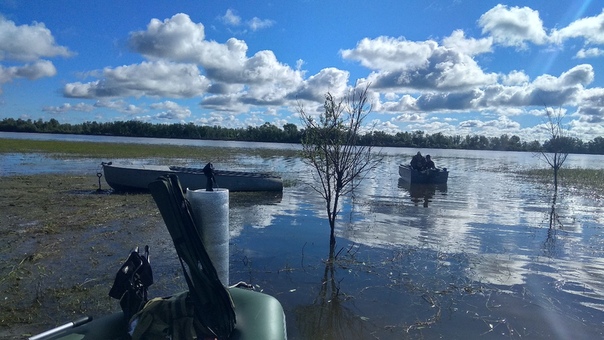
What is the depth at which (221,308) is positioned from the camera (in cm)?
299

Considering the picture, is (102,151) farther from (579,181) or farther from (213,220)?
(213,220)

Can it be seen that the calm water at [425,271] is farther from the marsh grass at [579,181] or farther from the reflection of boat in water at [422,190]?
the marsh grass at [579,181]

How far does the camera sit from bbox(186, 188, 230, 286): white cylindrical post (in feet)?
10.8

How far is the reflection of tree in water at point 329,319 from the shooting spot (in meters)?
4.80

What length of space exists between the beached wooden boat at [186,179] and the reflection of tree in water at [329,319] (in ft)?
32.9

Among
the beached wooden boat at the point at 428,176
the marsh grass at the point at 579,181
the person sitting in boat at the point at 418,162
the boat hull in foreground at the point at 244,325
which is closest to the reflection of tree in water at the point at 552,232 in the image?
the beached wooden boat at the point at 428,176

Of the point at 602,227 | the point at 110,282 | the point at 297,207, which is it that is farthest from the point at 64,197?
the point at 602,227

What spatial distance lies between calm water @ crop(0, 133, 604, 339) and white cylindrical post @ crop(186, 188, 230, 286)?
176 cm

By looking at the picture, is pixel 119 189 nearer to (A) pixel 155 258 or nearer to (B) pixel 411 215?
(A) pixel 155 258

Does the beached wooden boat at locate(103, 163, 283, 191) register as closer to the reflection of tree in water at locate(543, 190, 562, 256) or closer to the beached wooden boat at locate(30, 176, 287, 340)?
the reflection of tree in water at locate(543, 190, 562, 256)

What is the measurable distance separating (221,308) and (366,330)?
8.18 feet

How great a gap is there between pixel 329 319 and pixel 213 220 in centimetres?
257

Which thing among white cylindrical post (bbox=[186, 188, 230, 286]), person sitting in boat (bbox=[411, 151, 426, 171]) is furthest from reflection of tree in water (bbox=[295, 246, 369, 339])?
person sitting in boat (bbox=[411, 151, 426, 171])

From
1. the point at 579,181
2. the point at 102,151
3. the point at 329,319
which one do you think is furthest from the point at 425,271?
the point at 102,151
